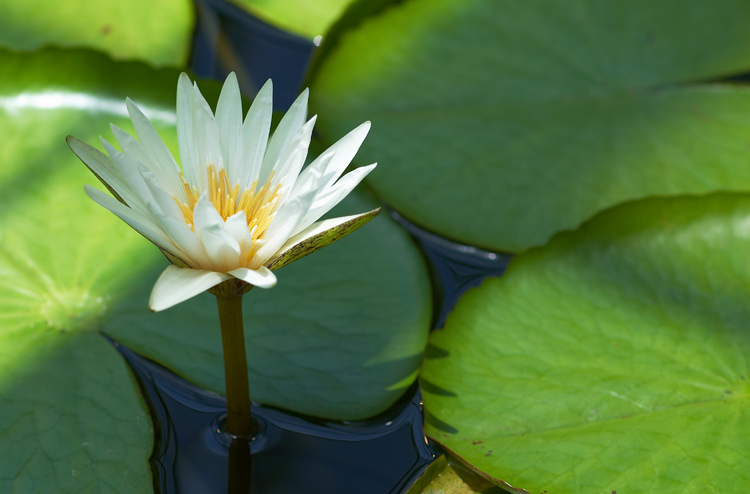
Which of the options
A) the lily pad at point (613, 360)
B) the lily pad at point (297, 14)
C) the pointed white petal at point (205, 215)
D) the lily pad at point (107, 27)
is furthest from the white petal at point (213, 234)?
the lily pad at point (297, 14)

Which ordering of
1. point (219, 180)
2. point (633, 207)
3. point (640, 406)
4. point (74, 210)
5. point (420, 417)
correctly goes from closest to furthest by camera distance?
point (219, 180) → point (640, 406) → point (420, 417) → point (74, 210) → point (633, 207)

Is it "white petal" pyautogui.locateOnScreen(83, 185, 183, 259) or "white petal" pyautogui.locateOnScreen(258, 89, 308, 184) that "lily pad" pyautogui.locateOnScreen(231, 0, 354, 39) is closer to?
"white petal" pyautogui.locateOnScreen(258, 89, 308, 184)

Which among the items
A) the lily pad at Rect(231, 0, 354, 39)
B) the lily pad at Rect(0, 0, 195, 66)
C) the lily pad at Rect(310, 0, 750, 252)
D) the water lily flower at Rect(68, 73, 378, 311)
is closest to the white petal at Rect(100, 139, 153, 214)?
the water lily flower at Rect(68, 73, 378, 311)

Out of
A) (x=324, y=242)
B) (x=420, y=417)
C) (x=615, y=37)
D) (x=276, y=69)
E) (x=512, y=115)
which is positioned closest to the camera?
(x=324, y=242)

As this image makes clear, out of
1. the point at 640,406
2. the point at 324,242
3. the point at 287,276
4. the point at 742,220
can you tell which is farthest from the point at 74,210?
the point at 742,220

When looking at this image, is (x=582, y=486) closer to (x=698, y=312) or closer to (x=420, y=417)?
(x=420, y=417)
